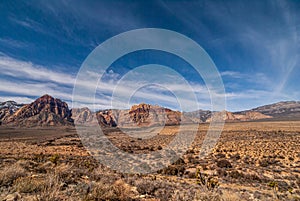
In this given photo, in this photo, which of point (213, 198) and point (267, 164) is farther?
point (267, 164)

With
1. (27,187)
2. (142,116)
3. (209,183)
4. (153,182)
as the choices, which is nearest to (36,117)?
(142,116)

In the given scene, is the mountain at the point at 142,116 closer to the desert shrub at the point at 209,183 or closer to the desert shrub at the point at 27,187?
the desert shrub at the point at 209,183

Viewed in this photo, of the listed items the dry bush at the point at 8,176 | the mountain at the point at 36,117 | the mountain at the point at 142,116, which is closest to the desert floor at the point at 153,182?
the dry bush at the point at 8,176

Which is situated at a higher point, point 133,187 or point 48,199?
point 48,199

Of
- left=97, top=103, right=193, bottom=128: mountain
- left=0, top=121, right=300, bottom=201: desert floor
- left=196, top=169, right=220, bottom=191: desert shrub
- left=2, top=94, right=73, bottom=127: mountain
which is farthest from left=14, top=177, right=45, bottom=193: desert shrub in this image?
left=2, top=94, right=73, bottom=127: mountain

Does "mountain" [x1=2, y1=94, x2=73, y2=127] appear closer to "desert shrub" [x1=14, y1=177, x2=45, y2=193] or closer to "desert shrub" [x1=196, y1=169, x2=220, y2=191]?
"desert shrub" [x1=196, y1=169, x2=220, y2=191]

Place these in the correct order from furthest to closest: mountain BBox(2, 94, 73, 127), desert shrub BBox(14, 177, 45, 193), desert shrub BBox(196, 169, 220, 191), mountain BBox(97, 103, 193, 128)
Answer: mountain BBox(2, 94, 73, 127) < mountain BBox(97, 103, 193, 128) < desert shrub BBox(196, 169, 220, 191) < desert shrub BBox(14, 177, 45, 193)

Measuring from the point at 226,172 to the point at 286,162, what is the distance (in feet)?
22.5

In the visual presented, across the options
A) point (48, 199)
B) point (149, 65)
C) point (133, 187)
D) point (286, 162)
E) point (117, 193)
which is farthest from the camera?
point (286, 162)

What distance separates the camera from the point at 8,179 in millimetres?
5449

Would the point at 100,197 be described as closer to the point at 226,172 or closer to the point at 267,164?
the point at 226,172

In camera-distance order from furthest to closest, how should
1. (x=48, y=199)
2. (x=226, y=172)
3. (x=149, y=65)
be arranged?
(x=149, y=65), (x=226, y=172), (x=48, y=199)

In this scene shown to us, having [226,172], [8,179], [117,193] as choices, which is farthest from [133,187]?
[226,172]

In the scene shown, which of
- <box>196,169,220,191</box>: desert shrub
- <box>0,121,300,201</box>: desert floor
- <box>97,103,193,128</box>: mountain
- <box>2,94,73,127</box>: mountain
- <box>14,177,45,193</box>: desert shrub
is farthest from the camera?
<box>2,94,73,127</box>: mountain
